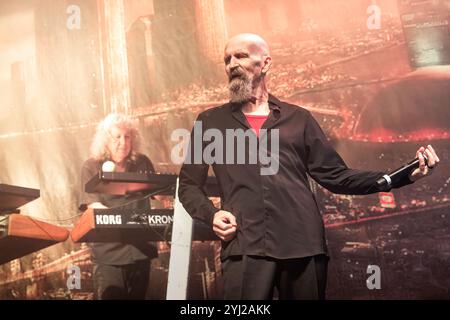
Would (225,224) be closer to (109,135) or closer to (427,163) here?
(427,163)

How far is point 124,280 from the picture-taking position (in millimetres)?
3088

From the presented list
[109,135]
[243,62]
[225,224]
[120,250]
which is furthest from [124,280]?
[243,62]

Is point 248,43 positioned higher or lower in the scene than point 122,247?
higher

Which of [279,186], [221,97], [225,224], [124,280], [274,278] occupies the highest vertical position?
[221,97]

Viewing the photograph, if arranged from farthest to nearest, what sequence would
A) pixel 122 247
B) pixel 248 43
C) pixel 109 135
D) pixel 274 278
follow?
1. pixel 109 135
2. pixel 122 247
3. pixel 248 43
4. pixel 274 278

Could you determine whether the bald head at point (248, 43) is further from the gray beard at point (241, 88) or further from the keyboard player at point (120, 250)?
the keyboard player at point (120, 250)

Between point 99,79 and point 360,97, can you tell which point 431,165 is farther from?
point 99,79

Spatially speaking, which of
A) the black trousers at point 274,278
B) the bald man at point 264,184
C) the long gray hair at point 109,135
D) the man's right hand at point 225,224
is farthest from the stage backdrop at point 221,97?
the man's right hand at point 225,224

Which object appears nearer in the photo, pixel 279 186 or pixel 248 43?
pixel 279 186

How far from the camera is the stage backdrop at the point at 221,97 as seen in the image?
3.18m

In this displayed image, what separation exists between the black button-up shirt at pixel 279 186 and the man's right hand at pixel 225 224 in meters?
0.03

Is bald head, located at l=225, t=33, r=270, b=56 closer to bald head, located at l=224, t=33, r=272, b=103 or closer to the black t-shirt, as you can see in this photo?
bald head, located at l=224, t=33, r=272, b=103

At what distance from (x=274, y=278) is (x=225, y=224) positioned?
0.29 metres
